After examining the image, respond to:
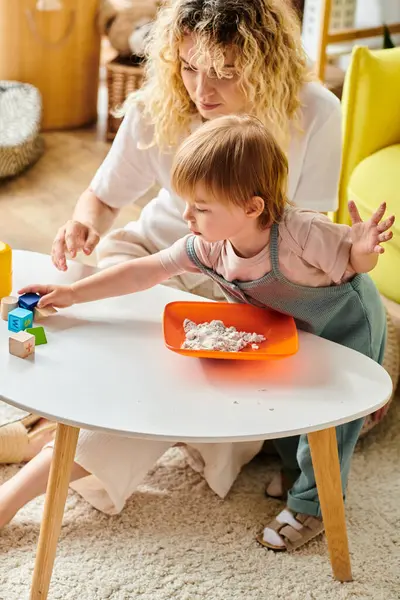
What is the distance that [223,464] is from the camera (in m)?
1.68

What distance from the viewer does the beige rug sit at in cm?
146

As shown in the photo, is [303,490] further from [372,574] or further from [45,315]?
[45,315]

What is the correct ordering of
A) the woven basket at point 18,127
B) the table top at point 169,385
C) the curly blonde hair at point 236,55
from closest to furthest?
the table top at point 169,385 → the curly blonde hair at point 236,55 → the woven basket at point 18,127

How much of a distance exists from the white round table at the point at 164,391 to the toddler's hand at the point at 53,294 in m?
0.02

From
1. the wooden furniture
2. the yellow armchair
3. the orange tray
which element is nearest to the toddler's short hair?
the orange tray

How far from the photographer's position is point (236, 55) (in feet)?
5.01

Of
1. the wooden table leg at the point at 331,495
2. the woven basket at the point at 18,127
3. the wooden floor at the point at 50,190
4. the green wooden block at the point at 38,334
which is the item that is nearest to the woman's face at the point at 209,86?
the green wooden block at the point at 38,334

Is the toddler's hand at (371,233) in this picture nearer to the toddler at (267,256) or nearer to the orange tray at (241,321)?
the toddler at (267,256)

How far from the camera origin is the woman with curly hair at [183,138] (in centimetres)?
152

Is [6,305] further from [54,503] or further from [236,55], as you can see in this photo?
[236,55]

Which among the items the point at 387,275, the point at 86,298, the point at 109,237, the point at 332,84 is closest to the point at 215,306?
the point at 86,298

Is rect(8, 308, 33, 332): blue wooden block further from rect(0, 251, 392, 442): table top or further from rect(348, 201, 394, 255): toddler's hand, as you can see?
rect(348, 201, 394, 255): toddler's hand

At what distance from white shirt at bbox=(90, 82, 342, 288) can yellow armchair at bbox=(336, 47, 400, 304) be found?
1.19 ft

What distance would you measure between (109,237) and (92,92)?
6.53ft
